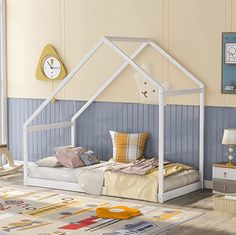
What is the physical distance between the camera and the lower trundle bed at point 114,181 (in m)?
6.43

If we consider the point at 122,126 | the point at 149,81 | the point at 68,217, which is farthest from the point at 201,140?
the point at 68,217

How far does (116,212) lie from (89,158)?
5.66 feet

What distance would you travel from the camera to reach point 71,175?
6.95 m

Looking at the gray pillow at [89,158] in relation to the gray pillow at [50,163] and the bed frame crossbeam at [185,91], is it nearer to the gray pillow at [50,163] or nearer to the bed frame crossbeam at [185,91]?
the gray pillow at [50,163]

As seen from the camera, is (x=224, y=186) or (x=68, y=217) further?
Result: (x=224, y=186)

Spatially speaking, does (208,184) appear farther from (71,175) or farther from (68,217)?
(68,217)

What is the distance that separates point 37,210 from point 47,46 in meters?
2.92

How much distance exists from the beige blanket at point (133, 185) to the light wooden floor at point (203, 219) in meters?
0.10

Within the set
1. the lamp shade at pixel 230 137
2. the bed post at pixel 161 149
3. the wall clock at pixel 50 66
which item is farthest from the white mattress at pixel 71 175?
the wall clock at pixel 50 66

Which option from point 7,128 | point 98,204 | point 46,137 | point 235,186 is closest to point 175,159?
point 235,186

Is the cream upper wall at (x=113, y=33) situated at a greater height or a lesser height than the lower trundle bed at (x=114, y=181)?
greater

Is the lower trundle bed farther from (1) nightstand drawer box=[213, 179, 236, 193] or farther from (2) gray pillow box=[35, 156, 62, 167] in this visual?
(1) nightstand drawer box=[213, 179, 236, 193]

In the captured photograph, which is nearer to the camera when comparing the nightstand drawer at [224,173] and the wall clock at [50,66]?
the nightstand drawer at [224,173]

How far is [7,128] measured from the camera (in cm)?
884
